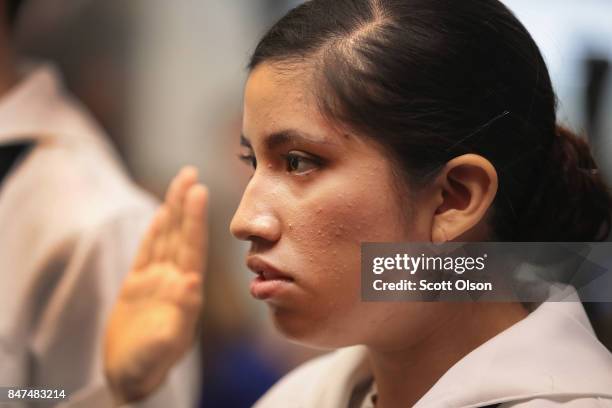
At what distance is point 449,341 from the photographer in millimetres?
1003

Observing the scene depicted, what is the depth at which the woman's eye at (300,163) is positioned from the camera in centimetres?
99

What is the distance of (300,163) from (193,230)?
1.23ft

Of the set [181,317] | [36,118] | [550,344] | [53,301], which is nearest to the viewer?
[550,344]

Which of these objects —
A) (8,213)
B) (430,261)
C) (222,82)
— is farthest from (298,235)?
(8,213)

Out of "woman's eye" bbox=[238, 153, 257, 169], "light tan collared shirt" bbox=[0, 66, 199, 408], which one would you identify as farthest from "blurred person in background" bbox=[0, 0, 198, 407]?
"woman's eye" bbox=[238, 153, 257, 169]

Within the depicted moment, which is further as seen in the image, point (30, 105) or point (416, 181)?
point (30, 105)

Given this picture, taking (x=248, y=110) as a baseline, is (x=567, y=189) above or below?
below

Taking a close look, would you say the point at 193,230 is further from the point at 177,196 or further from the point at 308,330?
the point at 308,330

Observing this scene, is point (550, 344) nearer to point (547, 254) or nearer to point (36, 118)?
point (547, 254)

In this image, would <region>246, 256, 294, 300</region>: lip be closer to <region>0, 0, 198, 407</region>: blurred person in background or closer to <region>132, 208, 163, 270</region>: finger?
<region>132, 208, 163, 270</region>: finger

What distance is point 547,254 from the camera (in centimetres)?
102

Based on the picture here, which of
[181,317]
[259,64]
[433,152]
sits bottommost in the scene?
[181,317]

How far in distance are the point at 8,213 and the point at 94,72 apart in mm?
310

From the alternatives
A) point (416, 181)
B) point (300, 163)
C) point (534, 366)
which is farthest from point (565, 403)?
point (300, 163)
